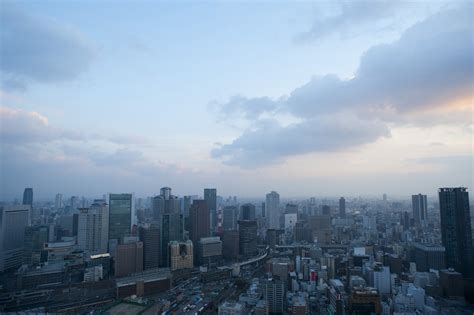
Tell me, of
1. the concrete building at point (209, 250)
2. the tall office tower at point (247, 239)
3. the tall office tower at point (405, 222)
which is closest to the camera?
the concrete building at point (209, 250)

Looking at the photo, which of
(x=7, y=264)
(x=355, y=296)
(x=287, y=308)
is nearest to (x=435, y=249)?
(x=355, y=296)

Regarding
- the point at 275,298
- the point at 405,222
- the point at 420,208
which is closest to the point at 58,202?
the point at 275,298

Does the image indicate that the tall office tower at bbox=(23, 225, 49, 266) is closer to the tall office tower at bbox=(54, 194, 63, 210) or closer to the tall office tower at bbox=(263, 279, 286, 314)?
the tall office tower at bbox=(263, 279, 286, 314)

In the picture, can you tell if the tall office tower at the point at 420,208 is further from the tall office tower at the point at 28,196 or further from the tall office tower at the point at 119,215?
the tall office tower at the point at 28,196

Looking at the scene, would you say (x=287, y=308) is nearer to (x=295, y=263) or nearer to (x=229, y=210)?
(x=295, y=263)

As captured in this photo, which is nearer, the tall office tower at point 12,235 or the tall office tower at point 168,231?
the tall office tower at point 12,235

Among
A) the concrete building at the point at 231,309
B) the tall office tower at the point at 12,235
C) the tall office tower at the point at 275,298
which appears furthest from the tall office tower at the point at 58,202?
the concrete building at the point at 231,309

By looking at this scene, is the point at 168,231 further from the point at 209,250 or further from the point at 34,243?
the point at 34,243
